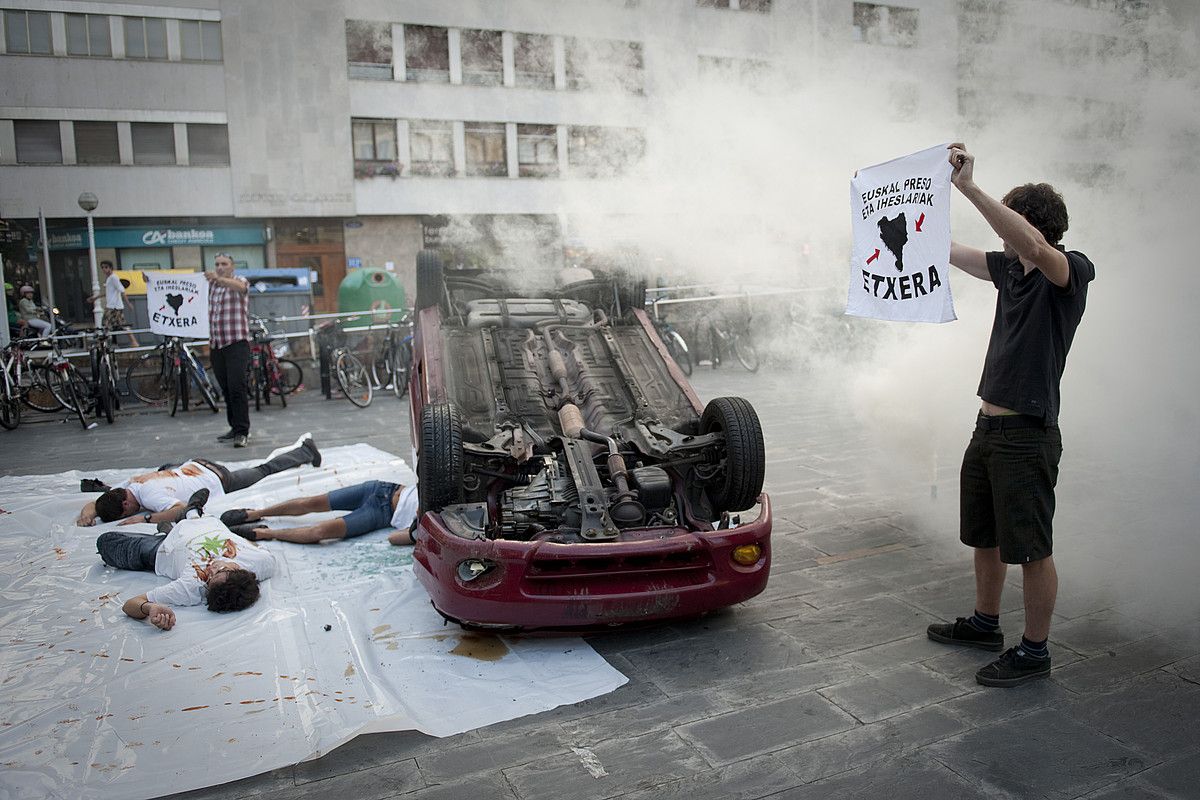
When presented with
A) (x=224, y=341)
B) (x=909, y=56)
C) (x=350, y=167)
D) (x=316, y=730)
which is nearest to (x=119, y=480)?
(x=224, y=341)

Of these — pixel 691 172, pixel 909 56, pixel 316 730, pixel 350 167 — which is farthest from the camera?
pixel 350 167

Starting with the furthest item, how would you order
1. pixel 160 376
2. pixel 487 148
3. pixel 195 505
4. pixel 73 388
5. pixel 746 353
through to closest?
pixel 487 148 < pixel 746 353 < pixel 160 376 < pixel 73 388 < pixel 195 505

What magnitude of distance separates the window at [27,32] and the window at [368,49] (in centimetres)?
914

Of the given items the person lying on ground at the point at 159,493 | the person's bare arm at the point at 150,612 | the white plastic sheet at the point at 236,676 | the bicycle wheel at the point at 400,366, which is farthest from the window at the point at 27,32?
the person's bare arm at the point at 150,612

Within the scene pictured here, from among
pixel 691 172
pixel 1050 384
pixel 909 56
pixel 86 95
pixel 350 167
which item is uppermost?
pixel 86 95

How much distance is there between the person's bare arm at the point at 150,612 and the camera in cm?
369

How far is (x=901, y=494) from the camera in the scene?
576 cm

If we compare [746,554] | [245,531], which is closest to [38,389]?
[245,531]

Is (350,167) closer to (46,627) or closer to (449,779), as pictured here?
(46,627)

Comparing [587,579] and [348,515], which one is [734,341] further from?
[587,579]

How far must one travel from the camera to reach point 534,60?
7.99m

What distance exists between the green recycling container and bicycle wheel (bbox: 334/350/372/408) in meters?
7.19

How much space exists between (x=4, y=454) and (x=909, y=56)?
28.2 feet

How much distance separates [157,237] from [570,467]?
74.4 feet
